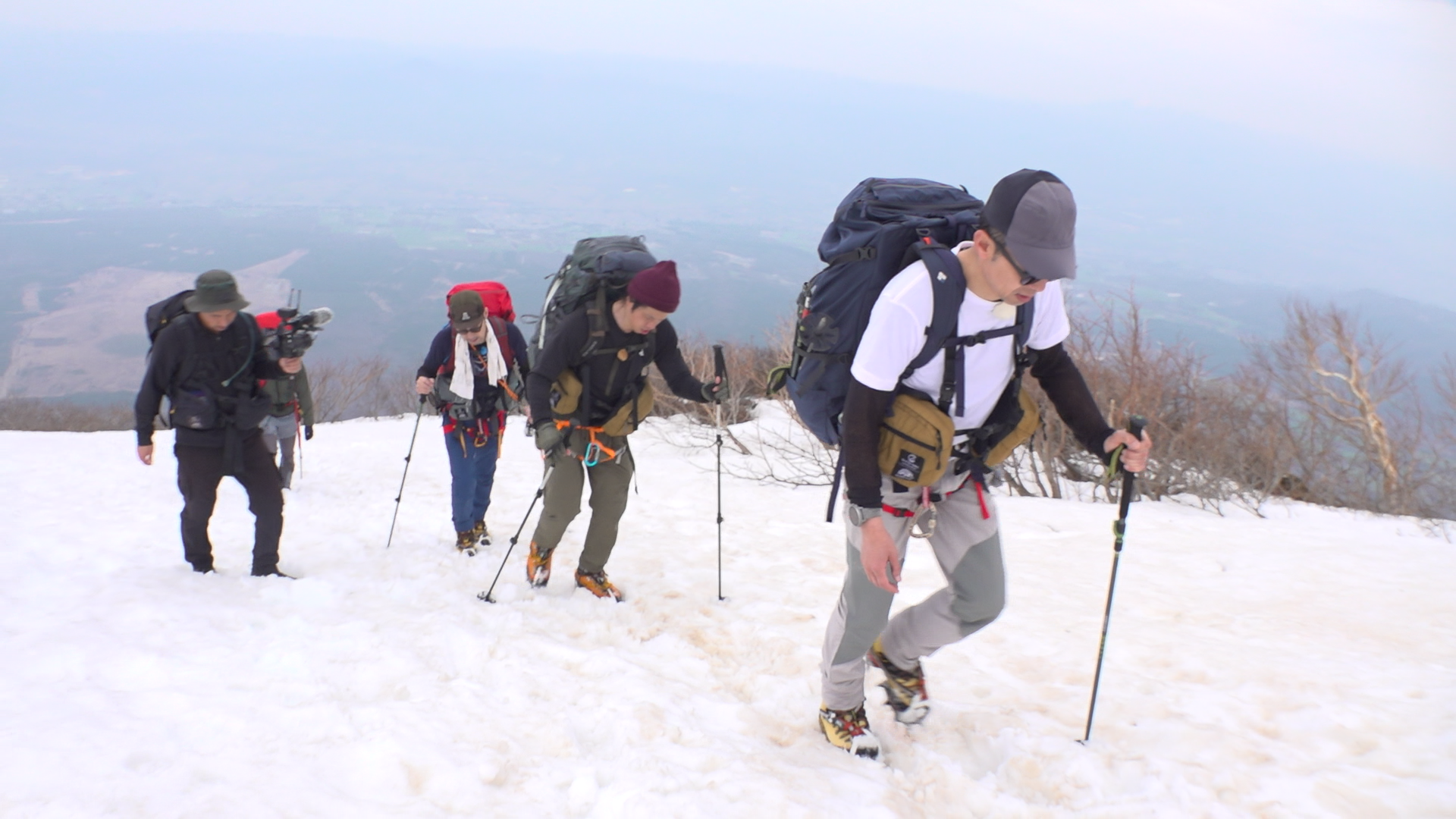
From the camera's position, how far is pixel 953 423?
2.76 m

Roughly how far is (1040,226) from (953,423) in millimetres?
749

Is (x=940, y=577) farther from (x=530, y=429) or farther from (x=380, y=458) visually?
(x=380, y=458)

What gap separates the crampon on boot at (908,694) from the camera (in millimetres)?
3527

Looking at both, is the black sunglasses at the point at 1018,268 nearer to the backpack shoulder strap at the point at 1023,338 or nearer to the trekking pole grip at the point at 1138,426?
the backpack shoulder strap at the point at 1023,338

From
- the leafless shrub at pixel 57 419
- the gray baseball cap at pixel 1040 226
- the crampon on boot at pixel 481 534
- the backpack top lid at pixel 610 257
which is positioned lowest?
the leafless shrub at pixel 57 419

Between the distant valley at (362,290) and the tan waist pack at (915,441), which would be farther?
the distant valley at (362,290)

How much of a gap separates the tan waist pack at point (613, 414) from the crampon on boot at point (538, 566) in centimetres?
114

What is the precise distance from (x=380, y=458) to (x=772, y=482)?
6486 millimetres

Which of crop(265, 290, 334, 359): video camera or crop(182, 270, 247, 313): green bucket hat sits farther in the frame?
crop(265, 290, 334, 359): video camera

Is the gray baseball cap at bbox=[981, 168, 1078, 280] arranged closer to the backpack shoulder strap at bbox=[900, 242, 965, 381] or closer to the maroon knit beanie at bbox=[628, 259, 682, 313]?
the backpack shoulder strap at bbox=[900, 242, 965, 381]

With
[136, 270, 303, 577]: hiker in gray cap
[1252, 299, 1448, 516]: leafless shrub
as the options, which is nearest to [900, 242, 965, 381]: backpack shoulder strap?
[136, 270, 303, 577]: hiker in gray cap

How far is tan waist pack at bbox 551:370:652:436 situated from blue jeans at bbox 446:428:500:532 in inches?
75.6

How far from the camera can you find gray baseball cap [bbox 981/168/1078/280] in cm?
236

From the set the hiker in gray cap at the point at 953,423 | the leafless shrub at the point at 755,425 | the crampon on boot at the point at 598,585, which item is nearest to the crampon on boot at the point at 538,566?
the crampon on boot at the point at 598,585
